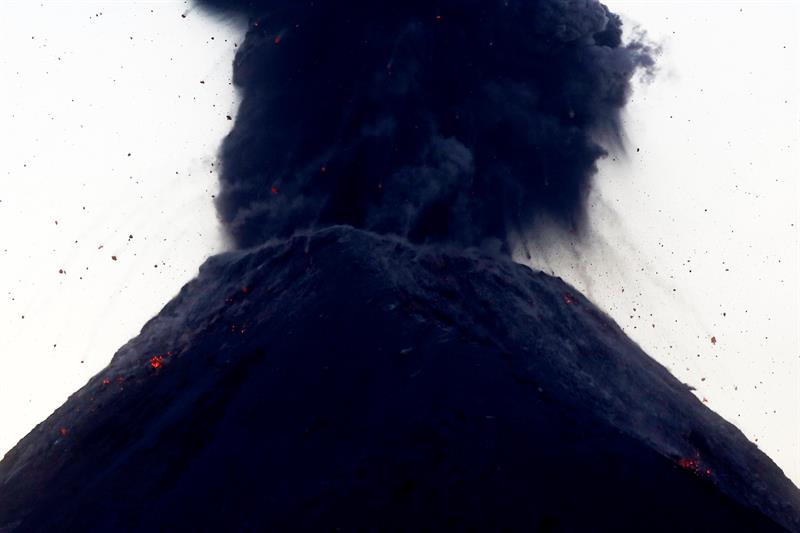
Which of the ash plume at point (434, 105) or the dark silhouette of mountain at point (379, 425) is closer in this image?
the dark silhouette of mountain at point (379, 425)

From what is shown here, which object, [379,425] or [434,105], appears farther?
[434,105]

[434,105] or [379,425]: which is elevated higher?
[434,105]

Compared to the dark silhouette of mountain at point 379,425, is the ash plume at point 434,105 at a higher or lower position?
higher

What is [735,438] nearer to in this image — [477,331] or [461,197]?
[477,331]
